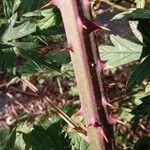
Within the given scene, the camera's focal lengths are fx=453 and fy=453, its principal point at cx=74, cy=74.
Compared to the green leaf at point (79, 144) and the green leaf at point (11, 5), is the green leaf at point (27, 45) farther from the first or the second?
the green leaf at point (79, 144)

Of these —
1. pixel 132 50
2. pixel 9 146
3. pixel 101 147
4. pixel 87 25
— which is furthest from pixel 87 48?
pixel 9 146

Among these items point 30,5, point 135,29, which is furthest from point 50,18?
point 135,29

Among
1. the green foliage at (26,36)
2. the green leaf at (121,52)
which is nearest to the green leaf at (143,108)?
the green leaf at (121,52)

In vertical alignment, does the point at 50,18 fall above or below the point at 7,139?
above

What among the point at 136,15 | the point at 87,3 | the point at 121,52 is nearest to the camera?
the point at 87,3

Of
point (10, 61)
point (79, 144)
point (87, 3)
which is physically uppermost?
point (87, 3)

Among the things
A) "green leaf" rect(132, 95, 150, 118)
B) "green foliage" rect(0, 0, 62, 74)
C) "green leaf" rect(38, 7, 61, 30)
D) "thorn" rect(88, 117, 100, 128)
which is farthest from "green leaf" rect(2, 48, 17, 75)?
"green leaf" rect(132, 95, 150, 118)

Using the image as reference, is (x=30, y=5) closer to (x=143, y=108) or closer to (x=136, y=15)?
(x=136, y=15)
